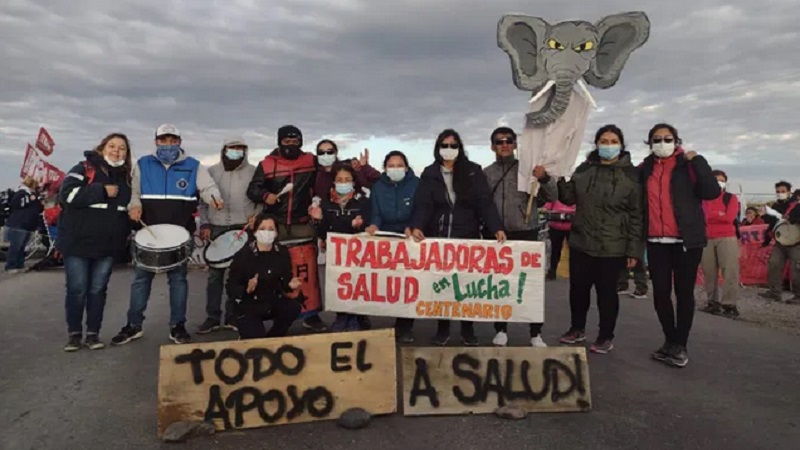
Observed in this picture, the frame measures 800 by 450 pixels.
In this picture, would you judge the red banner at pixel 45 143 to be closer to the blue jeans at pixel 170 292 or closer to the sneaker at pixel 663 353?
the blue jeans at pixel 170 292

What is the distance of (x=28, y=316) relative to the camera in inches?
318

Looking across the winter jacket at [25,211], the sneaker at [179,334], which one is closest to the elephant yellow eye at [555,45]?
the sneaker at [179,334]

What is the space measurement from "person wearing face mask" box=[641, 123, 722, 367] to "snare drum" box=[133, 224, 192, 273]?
456cm

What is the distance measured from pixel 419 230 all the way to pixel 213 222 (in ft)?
8.03

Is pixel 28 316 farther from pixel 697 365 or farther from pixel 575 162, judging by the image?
pixel 697 365

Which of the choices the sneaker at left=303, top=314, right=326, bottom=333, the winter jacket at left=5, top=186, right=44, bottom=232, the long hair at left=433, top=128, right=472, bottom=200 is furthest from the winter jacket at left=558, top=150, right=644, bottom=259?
the winter jacket at left=5, top=186, right=44, bottom=232

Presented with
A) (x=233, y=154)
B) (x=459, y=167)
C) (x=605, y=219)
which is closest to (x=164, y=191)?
(x=233, y=154)

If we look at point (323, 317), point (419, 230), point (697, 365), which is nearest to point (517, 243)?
point (419, 230)

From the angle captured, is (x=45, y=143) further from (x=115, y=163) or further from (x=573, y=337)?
(x=573, y=337)

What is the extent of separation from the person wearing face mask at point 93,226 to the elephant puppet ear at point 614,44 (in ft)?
15.6

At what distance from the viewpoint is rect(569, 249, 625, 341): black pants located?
6.02m

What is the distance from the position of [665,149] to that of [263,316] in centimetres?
403

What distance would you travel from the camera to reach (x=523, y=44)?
6.03 meters

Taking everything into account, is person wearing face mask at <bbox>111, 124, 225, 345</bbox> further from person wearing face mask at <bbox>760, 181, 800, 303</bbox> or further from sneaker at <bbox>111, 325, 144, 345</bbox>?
person wearing face mask at <bbox>760, 181, 800, 303</bbox>
